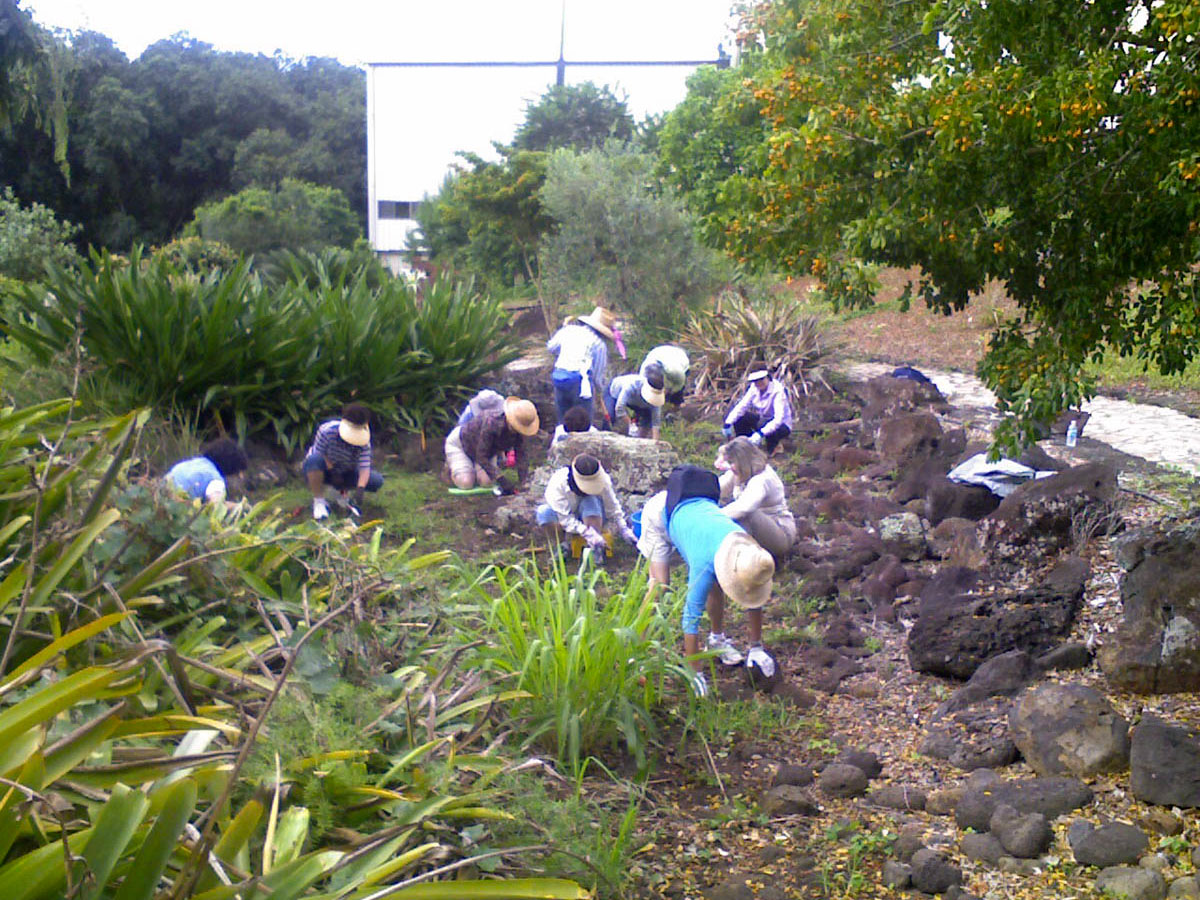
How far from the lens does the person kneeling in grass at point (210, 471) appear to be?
6.48 metres

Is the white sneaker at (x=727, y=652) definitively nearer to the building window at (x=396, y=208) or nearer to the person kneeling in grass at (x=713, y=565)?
the person kneeling in grass at (x=713, y=565)

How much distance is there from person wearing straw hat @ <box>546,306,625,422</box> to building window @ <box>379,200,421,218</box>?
26.2m

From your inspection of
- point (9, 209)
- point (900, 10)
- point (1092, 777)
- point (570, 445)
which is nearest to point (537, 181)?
point (9, 209)

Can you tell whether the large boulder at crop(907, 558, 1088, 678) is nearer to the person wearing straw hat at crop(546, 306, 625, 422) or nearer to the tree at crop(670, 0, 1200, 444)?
the tree at crop(670, 0, 1200, 444)

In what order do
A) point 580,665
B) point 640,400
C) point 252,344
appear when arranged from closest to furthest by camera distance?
point 580,665
point 252,344
point 640,400

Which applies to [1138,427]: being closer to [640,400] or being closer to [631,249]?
[640,400]

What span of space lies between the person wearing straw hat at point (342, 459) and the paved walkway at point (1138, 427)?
4.65 m

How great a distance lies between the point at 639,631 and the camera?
16.7 ft

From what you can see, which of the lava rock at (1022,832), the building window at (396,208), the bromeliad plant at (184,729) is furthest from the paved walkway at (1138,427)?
the building window at (396,208)

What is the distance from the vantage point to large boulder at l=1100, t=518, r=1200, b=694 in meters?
4.95

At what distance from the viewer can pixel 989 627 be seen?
561 cm

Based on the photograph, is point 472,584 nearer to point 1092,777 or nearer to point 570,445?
point 1092,777

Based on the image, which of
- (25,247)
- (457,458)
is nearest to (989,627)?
(457,458)

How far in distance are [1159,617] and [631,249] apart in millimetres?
11730
